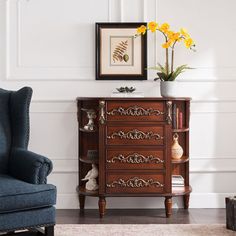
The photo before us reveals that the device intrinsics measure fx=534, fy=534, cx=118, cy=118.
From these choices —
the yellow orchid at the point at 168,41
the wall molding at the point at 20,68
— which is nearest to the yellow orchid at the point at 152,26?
the yellow orchid at the point at 168,41

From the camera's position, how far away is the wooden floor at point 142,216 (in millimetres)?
4168

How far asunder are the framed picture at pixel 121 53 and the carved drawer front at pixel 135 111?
451 millimetres

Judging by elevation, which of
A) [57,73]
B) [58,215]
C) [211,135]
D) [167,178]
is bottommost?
[58,215]

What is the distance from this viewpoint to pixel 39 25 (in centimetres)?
459

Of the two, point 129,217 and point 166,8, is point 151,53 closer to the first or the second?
point 166,8

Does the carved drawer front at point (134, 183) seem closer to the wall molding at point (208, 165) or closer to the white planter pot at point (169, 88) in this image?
the wall molding at point (208, 165)

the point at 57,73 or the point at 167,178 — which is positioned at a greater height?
the point at 57,73

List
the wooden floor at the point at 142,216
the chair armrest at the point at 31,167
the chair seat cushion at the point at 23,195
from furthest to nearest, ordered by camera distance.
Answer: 1. the wooden floor at the point at 142,216
2. the chair armrest at the point at 31,167
3. the chair seat cushion at the point at 23,195

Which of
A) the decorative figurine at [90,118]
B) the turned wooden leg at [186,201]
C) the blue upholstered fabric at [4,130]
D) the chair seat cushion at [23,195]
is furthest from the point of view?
the turned wooden leg at [186,201]

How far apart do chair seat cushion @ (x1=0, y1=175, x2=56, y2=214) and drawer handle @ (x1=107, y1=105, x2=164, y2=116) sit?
0.97 metres

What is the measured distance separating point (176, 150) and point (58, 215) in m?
1.11

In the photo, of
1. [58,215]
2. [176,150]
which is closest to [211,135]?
[176,150]

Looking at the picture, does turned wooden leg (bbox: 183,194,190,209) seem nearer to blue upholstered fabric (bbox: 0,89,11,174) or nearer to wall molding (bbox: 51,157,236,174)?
wall molding (bbox: 51,157,236,174)

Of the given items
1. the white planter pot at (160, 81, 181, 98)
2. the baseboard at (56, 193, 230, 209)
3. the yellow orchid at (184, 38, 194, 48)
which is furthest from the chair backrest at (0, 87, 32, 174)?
the yellow orchid at (184, 38, 194, 48)
